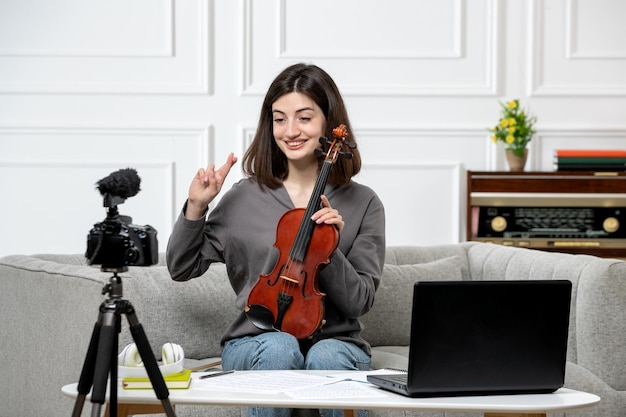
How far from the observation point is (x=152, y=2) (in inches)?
171

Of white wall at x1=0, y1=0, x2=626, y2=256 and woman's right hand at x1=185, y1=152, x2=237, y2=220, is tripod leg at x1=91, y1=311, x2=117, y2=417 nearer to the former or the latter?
woman's right hand at x1=185, y1=152, x2=237, y2=220

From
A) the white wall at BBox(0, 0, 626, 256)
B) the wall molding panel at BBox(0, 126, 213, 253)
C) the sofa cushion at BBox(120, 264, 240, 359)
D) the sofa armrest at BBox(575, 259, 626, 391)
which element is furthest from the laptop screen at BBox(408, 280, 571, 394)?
the wall molding panel at BBox(0, 126, 213, 253)

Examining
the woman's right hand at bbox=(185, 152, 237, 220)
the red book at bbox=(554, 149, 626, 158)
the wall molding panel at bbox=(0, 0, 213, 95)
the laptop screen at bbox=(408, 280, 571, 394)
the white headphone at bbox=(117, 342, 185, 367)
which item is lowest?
the white headphone at bbox=(117, 342, 185, 367)

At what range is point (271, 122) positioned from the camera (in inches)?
104

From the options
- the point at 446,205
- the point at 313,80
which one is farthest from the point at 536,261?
the point at 446,205

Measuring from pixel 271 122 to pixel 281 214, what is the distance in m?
0.28

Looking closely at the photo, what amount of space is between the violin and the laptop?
1.89ft

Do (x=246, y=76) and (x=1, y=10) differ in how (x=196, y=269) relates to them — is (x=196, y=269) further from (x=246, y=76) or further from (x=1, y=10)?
(x=1, y=10)

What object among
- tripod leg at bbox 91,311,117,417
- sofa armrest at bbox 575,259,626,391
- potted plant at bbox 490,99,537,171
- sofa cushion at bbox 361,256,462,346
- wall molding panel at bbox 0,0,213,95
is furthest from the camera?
wall molding panel at bbox 0,0,213,95

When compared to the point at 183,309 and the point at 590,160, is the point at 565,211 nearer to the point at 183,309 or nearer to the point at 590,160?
the point at 590,160

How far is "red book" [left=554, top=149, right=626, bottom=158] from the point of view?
4.05m

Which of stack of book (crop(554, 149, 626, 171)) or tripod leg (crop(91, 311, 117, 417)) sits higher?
stack of book (crop(554, 149, 626, 171))

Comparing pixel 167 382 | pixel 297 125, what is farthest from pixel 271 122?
pixel 167 382

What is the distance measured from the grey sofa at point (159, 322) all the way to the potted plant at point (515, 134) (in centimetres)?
116
